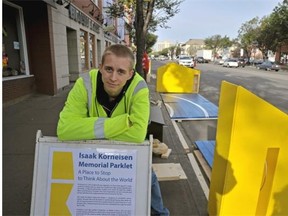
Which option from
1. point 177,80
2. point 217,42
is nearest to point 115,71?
point 177,80

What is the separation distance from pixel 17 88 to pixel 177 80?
6.78 meters

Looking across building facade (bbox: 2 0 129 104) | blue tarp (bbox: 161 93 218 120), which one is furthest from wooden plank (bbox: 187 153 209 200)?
building facade (bbox: 2 0 129 104)

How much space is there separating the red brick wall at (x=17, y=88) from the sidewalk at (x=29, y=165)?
66cm

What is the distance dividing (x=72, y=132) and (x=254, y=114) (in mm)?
1566

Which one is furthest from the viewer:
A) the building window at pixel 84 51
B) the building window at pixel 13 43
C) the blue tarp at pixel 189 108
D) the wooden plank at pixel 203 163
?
the building window at pixel 84 51

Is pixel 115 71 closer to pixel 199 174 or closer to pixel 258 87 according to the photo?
pixel 199 174

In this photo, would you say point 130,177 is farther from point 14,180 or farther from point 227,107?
point 14,180

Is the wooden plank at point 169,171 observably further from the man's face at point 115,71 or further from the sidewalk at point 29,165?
the man's face at point 115,71

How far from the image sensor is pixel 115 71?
225cm

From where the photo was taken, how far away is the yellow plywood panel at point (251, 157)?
2678 mm

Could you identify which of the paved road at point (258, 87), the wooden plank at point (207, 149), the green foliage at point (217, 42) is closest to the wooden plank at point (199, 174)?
the wooden plank at point (207, 149)

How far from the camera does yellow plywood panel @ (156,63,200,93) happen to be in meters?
13.5

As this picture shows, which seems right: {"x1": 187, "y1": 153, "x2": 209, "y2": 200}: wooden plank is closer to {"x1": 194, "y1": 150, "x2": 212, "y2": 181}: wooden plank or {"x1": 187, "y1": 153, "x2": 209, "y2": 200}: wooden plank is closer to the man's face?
{"x1": 194, "y1": 150, "x2": 212, "y2": 181}: wooden plank

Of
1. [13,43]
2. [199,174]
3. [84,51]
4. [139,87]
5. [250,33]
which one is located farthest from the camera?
[250,33]
